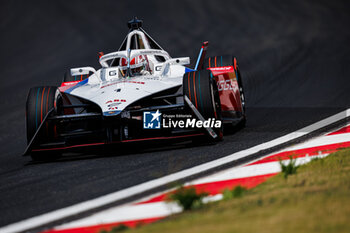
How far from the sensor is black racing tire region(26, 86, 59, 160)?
7418mm

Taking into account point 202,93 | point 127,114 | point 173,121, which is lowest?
point 173,121

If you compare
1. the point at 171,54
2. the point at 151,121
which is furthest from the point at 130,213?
the point at 171,54

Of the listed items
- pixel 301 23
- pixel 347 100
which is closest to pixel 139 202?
pixel 347 100

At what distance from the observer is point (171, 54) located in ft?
57.4

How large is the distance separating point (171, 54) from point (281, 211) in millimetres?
14158

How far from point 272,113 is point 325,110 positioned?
3.16 ft

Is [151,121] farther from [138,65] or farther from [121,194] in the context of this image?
[121,194]

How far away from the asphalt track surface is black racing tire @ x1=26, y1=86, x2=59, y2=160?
314 mm

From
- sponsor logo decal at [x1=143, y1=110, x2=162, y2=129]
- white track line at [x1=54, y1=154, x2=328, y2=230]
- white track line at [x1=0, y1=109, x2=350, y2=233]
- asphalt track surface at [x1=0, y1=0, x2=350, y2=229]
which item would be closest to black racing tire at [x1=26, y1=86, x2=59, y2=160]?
asphalt track surface at [x1=0, y1=0, x2=350, y2=229]

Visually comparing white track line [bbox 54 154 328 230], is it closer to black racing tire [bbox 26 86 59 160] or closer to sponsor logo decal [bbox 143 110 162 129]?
sponsor logo decal [bbox 143 110 162 129]

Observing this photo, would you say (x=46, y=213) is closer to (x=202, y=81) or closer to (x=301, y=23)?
(x=202, y=81)

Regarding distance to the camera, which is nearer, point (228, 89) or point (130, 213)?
point (130, 213)

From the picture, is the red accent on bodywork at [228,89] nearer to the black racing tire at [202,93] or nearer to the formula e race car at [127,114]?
the formula e race car at [127,114]

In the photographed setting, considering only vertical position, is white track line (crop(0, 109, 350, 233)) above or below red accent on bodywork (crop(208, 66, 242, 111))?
below
